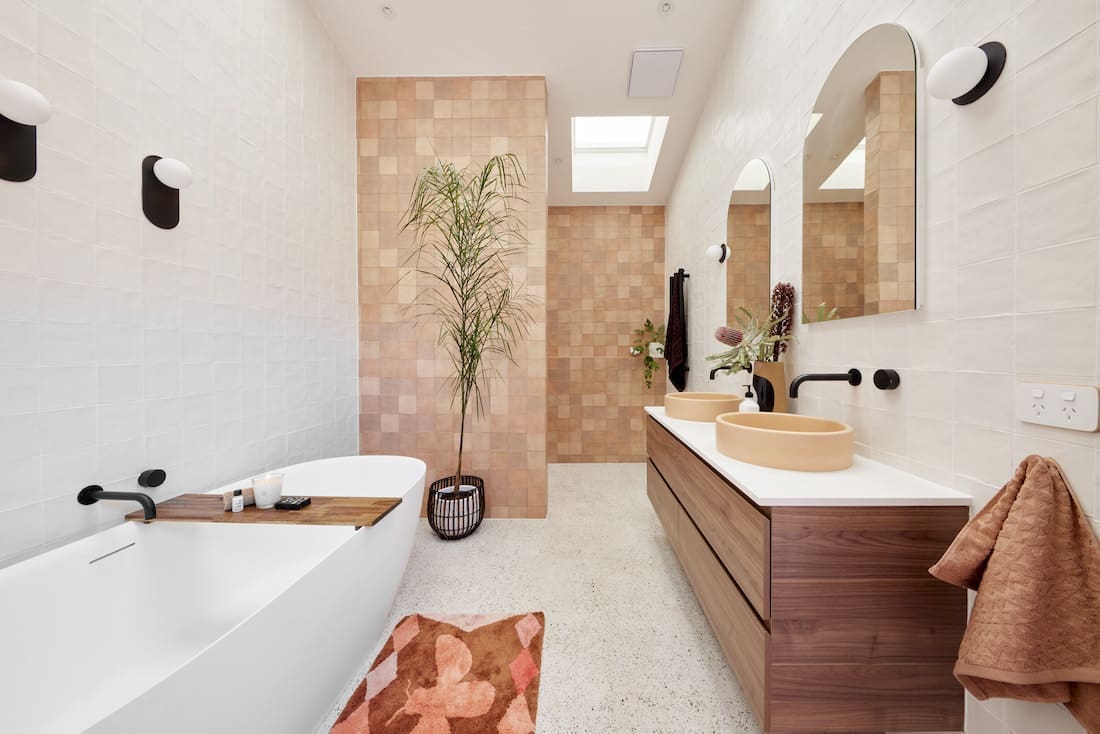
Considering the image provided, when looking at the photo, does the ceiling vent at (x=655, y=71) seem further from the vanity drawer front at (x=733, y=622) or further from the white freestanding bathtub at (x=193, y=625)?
the white freestanding bathtub at (x=193, y=625)

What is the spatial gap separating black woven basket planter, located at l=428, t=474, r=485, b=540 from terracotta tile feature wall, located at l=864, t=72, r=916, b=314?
2040mm

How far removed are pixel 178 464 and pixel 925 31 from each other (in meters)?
2.59

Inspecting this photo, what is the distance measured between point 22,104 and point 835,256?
2196mm

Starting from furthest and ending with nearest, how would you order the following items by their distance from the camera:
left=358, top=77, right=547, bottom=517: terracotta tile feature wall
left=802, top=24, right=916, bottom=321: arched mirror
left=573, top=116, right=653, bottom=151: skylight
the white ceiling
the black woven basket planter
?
left=573, top=116, right=653, bottom=151: skylight < left=358, top=77, right=547, bottom=517: terracotta tile feature wall < the black woven basket planter < the white ceiling < left=802, top=24, right=916, bottom=321: arched mirror

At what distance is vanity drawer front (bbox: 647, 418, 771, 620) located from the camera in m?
0.94

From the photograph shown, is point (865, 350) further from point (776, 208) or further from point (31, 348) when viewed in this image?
point (31, 348)

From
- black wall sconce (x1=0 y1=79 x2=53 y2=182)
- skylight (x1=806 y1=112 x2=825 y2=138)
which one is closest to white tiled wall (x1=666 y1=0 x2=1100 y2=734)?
skylight (x1=806 y1=112 x2=825 y2=138)

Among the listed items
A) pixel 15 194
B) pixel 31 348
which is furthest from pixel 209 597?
pixel 15 194

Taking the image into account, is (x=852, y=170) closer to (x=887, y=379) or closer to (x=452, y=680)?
(x=887, y=379)

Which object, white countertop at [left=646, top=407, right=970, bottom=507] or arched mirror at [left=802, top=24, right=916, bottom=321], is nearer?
white countertop at [left=646, top=407, right=970, bottom=507]

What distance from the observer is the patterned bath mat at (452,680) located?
117cm

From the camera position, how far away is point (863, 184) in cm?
124

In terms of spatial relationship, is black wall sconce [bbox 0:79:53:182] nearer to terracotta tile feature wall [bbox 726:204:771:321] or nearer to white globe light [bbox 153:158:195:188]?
white globe light [bbox 153:158:195:188]

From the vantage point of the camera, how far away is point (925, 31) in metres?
1.04
